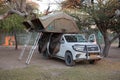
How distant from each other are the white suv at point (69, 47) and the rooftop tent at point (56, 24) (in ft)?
1.57

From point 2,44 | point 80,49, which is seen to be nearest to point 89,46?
point 80,49

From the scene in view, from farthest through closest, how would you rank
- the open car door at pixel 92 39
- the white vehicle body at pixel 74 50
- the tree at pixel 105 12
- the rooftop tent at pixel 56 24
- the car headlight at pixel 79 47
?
1. the open car door at pixel 92 39
2. the tree at pixel 105 12
3. the rooftop tent at pixel 56 24
4. the car headlight at pixel 79 47
5. the white vehicle body at pixel 74 50

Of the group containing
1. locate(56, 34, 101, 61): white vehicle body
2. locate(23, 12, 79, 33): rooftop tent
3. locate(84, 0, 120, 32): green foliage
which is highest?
locate(84, 0, 120, 32): green foliage

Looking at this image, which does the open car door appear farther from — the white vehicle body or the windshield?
the white vehicle body

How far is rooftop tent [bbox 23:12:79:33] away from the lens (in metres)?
12.2

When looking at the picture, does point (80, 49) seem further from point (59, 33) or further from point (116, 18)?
point (116, 18)

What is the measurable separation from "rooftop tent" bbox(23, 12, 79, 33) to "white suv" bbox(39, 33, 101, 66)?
0.48 metres

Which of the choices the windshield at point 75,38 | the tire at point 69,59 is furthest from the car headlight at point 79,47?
the windshield at point 75,38

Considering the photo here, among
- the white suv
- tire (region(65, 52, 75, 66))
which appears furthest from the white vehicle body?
tire (region(65, 52, 75, 66))

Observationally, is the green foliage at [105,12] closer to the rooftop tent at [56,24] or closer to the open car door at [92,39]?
the open car door at [92,39]

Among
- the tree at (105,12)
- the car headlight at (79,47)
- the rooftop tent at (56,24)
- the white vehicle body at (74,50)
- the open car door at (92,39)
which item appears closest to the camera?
the white vehicle body at (74,50)

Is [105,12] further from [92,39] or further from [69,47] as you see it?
[69,47]

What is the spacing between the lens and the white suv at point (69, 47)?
1084 centimetres

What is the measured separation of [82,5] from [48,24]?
10.4 feet
